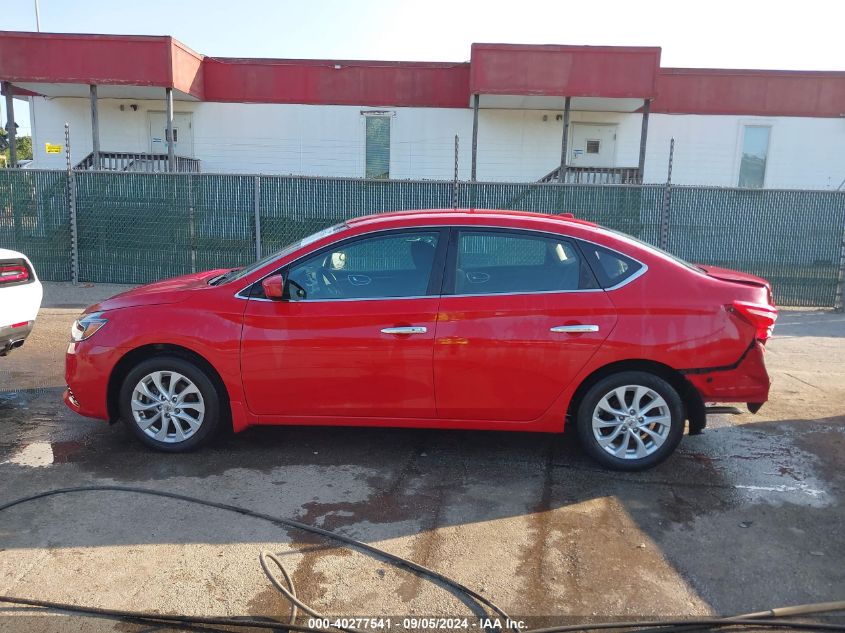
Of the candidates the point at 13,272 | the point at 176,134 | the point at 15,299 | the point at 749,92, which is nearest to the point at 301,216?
the point at 13,272

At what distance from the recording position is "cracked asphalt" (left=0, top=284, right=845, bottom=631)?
10.5 feet

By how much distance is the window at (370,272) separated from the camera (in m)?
4.65

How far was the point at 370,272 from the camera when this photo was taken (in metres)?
4.90

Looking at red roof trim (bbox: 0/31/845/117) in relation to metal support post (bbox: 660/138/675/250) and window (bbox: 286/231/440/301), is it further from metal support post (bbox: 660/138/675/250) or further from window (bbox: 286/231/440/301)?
window (bbox: 286/231/440/301)

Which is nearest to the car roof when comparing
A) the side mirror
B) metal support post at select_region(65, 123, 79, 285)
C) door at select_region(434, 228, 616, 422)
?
door at select_region(434, 228, 616, 422)

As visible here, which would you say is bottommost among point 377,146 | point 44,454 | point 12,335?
point 44,454

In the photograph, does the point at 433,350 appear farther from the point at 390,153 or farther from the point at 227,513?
the point at 390,153

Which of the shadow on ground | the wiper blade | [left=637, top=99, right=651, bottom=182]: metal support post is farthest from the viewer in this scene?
[left=637, top=99, right=651, bottom=182]: metal support post

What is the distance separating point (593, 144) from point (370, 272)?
15.4m

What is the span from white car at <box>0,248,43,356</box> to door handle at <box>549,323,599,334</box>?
182 inches

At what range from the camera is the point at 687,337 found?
4434mm

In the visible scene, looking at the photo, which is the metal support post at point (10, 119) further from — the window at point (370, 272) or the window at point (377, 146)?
the window at point (370, 272)

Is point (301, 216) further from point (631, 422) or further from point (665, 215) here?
point (631, 422)

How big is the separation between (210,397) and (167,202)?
24.7ft
